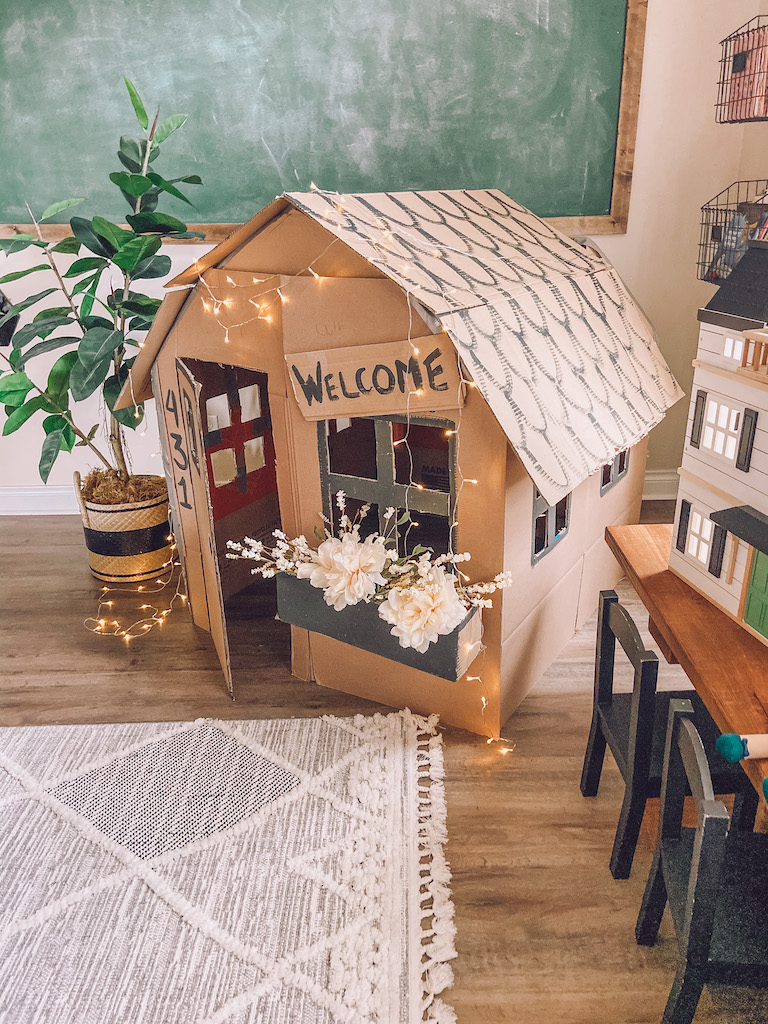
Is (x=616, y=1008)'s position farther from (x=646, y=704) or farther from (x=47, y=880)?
(x=47, y=880)

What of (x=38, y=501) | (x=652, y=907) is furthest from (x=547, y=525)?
(x=38, y=501)

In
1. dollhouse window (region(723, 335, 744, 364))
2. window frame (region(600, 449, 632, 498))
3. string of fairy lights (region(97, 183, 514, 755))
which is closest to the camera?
dollhouse window (region(723, 335, 744, 364))

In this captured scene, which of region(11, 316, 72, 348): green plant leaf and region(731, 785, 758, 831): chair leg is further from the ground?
region(11, 316, 72, 348): green plant leaf

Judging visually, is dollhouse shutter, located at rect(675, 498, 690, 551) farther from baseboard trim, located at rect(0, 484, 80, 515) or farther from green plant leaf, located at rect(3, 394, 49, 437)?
baseboard trim, located at rect(0, 484, 80, 515)

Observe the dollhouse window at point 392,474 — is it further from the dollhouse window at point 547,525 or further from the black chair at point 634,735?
the black chair at point 634,735

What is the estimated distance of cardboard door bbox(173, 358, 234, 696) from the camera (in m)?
2.04

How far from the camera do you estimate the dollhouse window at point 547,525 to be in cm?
196

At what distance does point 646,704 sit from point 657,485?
7.50ft

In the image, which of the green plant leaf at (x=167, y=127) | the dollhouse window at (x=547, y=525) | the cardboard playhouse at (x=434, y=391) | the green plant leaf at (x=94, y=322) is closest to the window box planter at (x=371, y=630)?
the cardboard playhouse at (x=434, y=391)

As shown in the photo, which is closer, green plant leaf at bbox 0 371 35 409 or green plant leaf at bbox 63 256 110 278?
green plant leaf at bbox 63 256 110 278

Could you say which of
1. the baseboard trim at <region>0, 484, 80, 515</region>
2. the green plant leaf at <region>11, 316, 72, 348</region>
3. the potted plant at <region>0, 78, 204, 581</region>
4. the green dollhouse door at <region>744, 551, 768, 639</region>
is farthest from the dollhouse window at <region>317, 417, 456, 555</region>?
Answer: the baseboard trim at <region>0, 484, 80, 515</region>

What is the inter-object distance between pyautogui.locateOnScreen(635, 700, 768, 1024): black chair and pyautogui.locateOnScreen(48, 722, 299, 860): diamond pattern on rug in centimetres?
90

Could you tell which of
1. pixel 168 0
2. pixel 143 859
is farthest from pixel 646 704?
pixel 168 0

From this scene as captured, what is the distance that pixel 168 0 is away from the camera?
2844 mm
